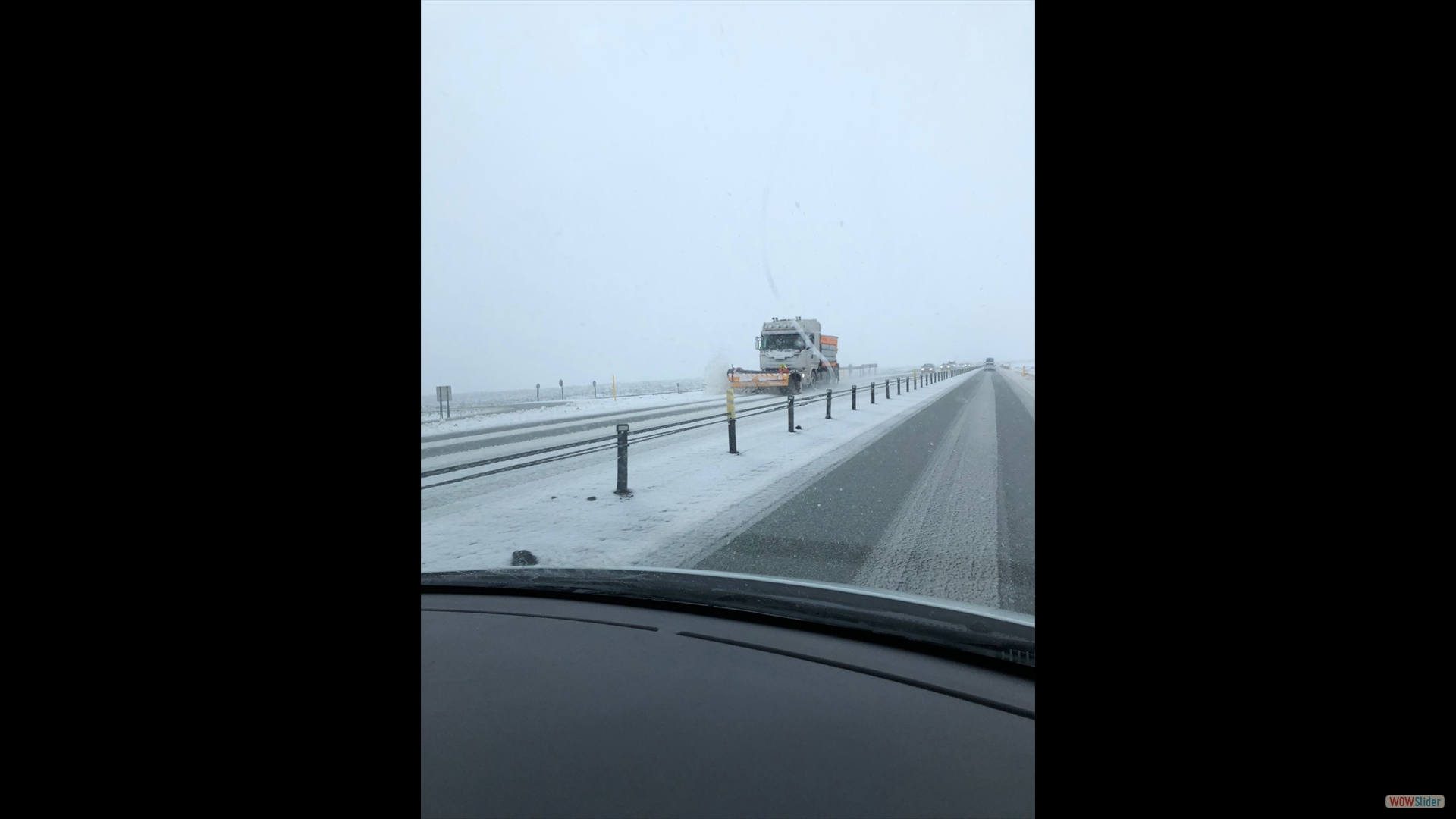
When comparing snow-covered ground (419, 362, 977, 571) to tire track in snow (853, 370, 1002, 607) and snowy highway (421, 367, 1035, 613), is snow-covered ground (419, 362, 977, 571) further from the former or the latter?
tire track in snow (853, 370, 1002, 607)

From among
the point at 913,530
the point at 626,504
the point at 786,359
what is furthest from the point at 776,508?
the point at 786,359

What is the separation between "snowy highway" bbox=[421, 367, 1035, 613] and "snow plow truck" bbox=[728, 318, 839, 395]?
1150cm

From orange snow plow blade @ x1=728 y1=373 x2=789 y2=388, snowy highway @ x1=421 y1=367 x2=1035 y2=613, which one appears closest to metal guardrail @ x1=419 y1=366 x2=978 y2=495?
snowy highway @ x1=421 y1=367 x2=1035 y2=613

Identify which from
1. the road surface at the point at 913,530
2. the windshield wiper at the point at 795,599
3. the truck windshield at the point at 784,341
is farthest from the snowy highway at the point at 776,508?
the truck windshield at the point at 784,341

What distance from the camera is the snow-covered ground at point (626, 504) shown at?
485 centimetres

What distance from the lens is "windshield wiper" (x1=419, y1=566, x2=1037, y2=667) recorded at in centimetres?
241

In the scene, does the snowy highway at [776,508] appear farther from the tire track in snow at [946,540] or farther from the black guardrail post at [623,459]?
the black guardrail post at [623,459]

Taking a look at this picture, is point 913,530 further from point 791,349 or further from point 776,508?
point 791,349

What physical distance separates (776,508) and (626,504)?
1529mm

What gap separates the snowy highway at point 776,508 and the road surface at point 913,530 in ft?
0.06
